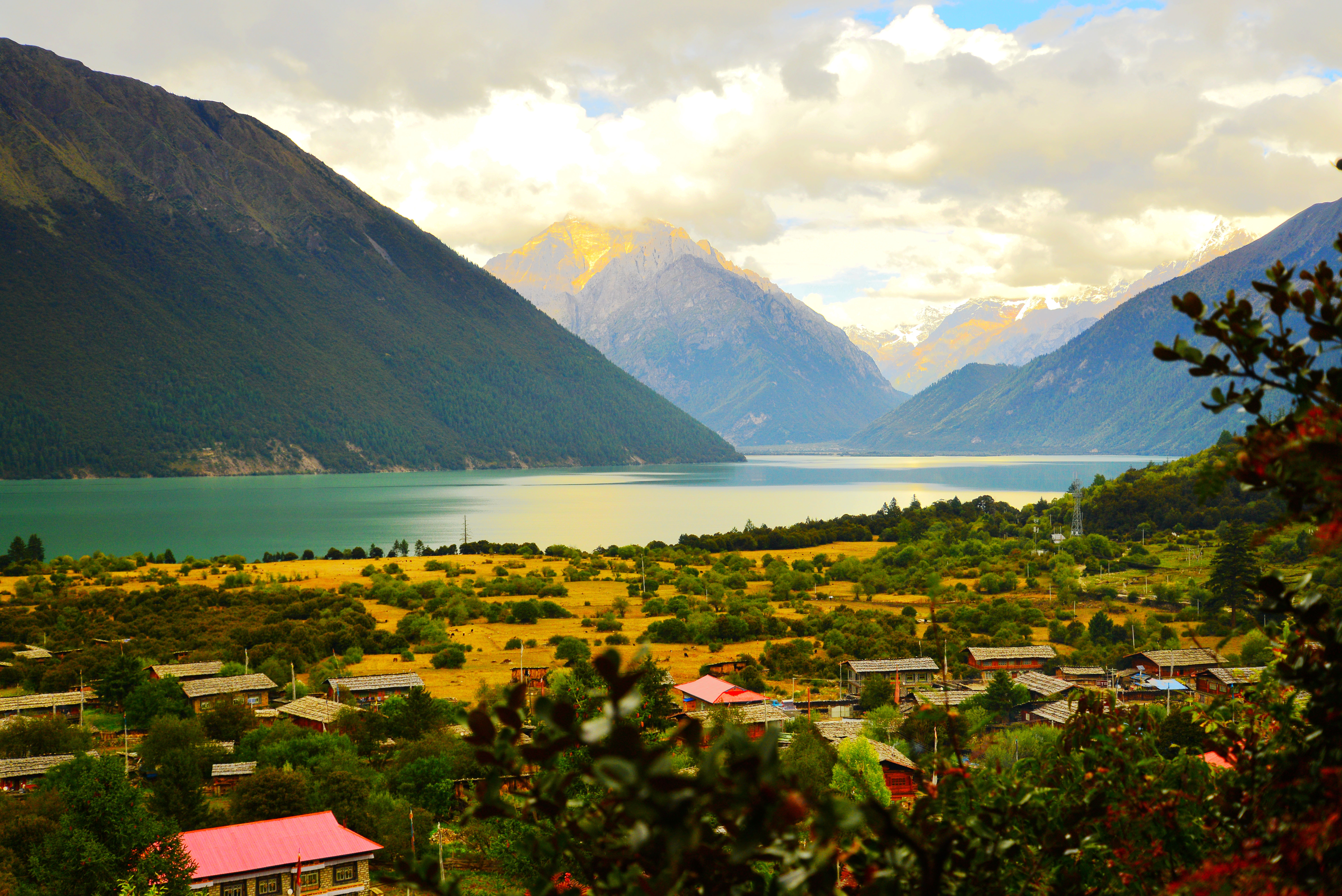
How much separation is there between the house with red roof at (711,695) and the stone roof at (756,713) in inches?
14.9

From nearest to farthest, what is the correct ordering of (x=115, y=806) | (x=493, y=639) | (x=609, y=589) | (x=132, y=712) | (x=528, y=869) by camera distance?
(x=528, y=869)
(x=115, y=806)
(x=132, y=712)
(x=493, y=639)
(x=609, y=589)

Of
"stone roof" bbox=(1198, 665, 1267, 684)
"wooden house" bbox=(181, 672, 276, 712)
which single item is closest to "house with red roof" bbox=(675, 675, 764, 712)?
"stone roof" bbox=(1198, 665, 1267, 684)

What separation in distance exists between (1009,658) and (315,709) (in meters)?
A: 24.7

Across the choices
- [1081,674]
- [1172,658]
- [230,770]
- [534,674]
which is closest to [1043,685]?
[1081,674]

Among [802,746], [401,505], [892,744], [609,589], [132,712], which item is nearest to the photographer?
[802,746]

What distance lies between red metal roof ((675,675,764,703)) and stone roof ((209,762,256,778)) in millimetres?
11446

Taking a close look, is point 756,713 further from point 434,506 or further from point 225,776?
point 434,506

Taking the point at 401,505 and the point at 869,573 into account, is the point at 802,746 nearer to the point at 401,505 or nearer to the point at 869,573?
the point at 869,573

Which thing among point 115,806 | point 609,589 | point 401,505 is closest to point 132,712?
point 115,806

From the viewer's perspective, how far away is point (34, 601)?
150 ft

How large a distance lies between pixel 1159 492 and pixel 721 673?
177 ft

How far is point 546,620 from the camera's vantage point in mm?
46750

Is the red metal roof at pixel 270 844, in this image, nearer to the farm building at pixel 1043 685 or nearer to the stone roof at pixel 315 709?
the stone roof at pixel 315 709

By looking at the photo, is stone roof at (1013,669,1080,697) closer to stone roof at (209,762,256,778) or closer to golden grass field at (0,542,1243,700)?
golden grass field at (0,542,1243,700)
